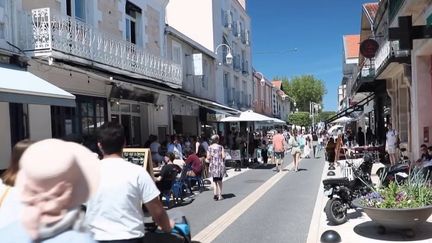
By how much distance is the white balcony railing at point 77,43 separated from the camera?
11.5 m

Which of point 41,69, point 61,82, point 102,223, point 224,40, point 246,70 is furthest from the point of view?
point 246,70

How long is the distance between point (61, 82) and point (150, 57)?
16.3ft

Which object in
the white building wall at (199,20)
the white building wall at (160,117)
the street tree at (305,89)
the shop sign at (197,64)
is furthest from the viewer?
the street tree at (305,89)

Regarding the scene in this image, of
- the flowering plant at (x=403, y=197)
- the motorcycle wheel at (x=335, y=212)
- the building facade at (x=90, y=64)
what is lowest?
the motorcycle wheel at (x=335, y=212)

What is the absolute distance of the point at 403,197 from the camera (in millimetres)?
7102

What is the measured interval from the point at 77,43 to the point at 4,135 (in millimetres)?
2932

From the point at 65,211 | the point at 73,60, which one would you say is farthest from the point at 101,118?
the point at 65,211

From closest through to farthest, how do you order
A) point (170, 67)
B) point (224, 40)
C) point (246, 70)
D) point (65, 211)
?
1. point (65, 211)
2. point (170, 67)
3. point (224, 40)
4. point (246, 70)

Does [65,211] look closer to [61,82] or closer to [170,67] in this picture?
[61,82]

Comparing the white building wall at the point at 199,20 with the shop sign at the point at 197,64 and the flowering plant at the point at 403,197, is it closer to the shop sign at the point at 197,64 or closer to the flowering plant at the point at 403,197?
the shop sign at the point at 197,64

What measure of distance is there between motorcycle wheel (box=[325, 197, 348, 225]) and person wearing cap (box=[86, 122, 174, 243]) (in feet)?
17.8

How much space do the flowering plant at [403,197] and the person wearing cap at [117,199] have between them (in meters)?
4.56

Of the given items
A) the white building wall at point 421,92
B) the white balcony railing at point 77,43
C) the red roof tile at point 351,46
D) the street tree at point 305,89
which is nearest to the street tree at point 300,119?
the street tree at point 305,89

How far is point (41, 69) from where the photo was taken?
12.3 metres
